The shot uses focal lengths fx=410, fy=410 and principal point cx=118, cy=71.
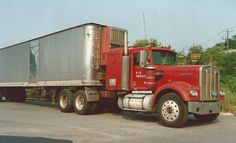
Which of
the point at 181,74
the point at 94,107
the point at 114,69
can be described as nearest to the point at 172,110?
the point at 181,74

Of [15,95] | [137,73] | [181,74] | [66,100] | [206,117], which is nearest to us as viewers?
[181,74]

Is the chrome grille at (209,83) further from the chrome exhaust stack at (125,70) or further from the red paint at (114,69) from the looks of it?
the red paint at (114,69)

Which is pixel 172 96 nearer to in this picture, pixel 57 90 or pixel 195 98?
pixel 195 98

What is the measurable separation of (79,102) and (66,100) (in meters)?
0.96

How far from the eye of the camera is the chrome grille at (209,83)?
13.5 metres

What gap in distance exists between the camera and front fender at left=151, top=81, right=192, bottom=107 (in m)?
13.1

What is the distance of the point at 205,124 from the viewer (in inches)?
569

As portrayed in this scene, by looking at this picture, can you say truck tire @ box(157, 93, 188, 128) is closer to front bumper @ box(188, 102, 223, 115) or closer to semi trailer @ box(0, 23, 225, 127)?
semi trailer @ box(0, 23, 225, 127)

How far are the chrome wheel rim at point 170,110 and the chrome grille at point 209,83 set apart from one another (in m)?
0.91

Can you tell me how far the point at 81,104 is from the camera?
17766 mm

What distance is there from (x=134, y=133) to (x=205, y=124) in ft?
12.6

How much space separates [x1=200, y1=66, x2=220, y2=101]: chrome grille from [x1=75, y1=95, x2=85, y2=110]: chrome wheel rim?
19.5ft

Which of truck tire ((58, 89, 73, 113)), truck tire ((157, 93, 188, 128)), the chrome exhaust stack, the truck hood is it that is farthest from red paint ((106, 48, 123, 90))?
truck tire ((157, 93, 188, 128))

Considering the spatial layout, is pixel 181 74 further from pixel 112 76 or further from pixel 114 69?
pixel 112 76
